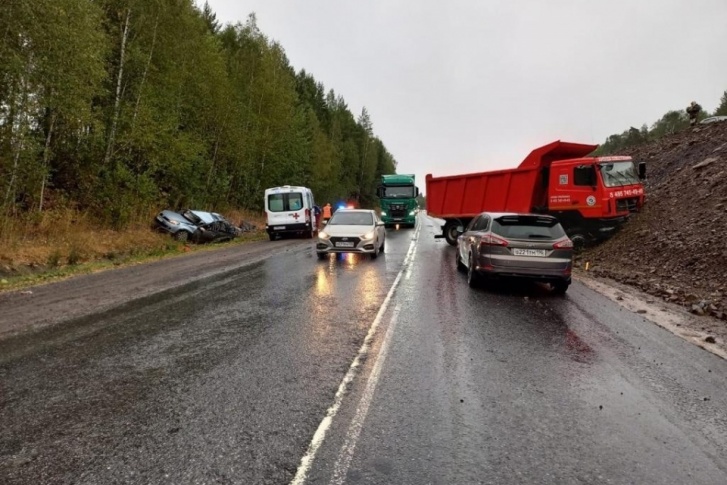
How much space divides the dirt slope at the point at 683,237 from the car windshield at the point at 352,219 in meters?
7.25

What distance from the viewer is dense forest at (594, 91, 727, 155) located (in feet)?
126

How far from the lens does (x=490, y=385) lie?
14.0 ft

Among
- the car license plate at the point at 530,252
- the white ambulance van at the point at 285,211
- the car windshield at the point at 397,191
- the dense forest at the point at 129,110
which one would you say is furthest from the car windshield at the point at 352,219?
the car windshield at the point at 397,191

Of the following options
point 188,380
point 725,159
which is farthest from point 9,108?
point 725,159

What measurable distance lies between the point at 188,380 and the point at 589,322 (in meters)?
5.77

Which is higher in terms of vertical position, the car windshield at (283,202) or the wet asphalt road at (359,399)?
the car windshield at (283,202)

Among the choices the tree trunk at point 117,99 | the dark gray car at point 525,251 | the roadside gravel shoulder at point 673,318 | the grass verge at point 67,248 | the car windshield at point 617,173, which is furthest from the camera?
the tree trunk at point 117,99

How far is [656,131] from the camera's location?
Result: 70812 millimetres

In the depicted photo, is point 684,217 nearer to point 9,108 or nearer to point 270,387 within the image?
point 270,387

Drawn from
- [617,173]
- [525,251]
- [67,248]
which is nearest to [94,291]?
[67,248]

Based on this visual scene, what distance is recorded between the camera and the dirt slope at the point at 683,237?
9.09 meters

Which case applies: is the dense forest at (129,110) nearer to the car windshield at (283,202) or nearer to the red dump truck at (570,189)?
the car windshield at (283,202)

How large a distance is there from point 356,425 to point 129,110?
18708 millimetres

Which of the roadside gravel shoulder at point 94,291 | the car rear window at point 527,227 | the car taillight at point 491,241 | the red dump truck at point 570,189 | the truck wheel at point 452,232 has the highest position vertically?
the red dump truck at point 570,189
